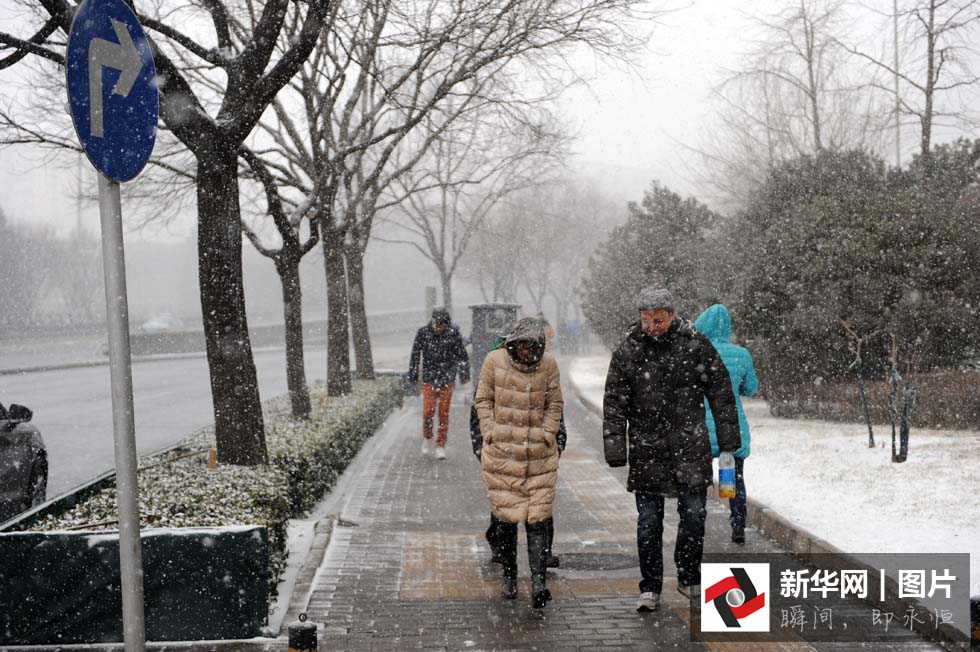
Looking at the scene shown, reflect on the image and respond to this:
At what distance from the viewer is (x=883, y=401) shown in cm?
1205

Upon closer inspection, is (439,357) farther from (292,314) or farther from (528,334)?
(528,334)

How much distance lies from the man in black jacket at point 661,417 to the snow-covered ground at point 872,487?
4.68 ft

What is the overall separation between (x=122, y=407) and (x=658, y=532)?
3244mm

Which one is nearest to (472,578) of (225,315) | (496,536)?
(496,536)

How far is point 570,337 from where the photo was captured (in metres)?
43.6

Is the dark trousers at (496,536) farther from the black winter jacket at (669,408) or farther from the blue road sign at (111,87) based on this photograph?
the blue road sign at (111,87)

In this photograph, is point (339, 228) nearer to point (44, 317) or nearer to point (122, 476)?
point (122, 476)

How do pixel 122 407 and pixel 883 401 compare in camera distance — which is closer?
pixel 122 407

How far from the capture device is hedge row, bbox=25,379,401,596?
5.30 meters

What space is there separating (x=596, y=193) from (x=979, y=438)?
5444 cm

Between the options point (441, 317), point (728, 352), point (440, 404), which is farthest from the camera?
point (440, 404)

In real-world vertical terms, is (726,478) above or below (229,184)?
below

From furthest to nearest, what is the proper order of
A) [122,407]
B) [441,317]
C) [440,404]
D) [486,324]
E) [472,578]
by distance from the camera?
[486,324] < [440,404] < [441,317] < [472,578] < [122,407]

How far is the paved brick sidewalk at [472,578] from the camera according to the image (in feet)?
15.9
